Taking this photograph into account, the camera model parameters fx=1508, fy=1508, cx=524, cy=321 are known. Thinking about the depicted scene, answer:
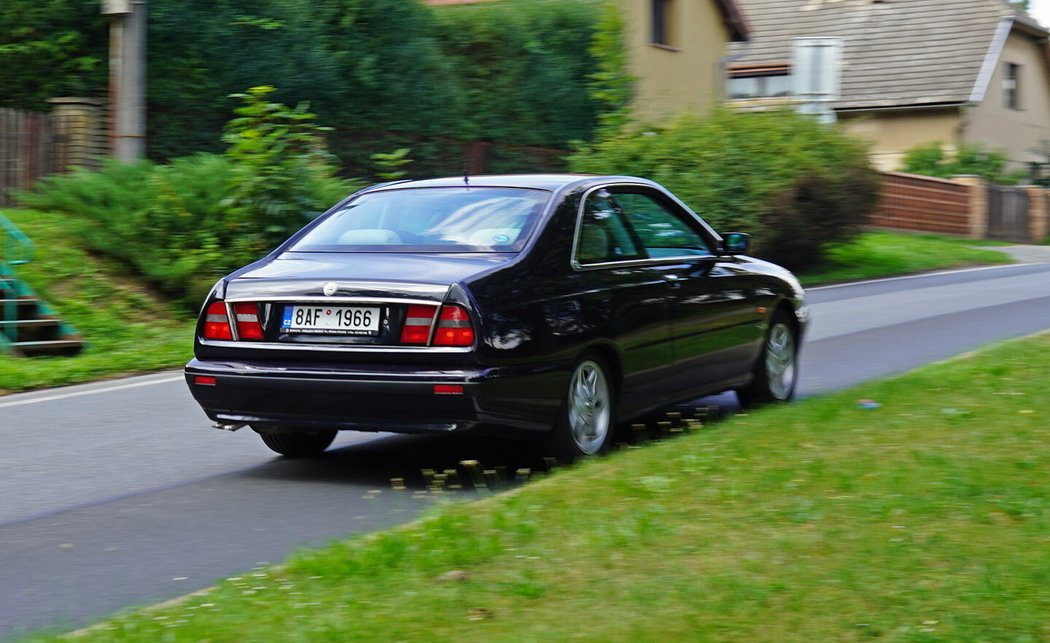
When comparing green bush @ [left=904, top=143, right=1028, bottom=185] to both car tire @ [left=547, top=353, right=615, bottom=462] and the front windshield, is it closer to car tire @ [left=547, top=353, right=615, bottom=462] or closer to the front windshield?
the front windshield

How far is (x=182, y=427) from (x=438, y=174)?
15.9 meters

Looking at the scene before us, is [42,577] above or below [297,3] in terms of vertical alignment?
below

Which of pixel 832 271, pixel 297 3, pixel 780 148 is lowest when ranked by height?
pixel 832 271

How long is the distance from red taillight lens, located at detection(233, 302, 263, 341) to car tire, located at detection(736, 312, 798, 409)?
3500 mm

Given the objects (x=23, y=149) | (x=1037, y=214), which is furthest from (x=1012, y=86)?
(x=23, y=149)

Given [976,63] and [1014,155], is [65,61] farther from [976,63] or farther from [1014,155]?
[1014,155]

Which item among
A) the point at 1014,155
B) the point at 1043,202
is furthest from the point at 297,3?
the point at 1014,155

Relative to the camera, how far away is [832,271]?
24.6 meters

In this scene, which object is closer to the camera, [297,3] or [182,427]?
[182,427]

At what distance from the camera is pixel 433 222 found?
7.79m

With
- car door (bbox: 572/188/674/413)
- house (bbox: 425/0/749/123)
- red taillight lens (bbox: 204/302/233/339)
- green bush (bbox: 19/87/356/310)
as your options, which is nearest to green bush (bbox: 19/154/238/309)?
green bush (bbox: 19/87/356/310)

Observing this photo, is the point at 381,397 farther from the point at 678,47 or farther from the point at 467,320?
the point at 678,47

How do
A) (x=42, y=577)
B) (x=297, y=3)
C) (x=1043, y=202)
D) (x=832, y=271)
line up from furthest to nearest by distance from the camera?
(x=1043, y=202)
(x=832, y=271)
(x=297, y=3)
(x=42, y=577)

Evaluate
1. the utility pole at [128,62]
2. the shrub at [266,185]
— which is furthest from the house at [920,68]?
the utility pole at [128,62]
